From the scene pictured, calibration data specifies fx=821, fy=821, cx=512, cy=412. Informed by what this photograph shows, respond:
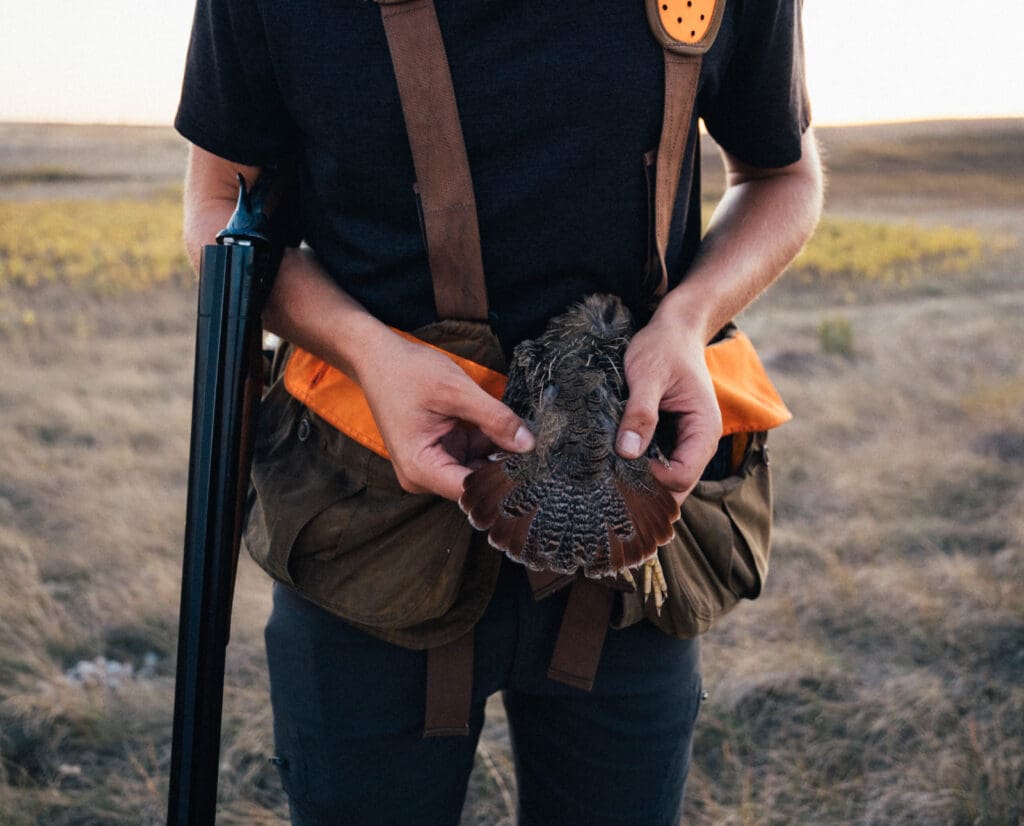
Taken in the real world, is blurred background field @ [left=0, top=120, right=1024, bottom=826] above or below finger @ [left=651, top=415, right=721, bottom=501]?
below

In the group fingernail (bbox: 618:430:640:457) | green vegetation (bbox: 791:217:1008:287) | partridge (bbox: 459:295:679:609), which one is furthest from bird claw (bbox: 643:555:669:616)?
green vegetation (bbox: 791:217:1008:287)

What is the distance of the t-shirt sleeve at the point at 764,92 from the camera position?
1.57m

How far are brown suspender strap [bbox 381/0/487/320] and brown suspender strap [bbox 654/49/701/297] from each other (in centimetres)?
36

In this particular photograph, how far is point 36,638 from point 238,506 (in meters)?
3.45

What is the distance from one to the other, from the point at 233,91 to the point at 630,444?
970mm

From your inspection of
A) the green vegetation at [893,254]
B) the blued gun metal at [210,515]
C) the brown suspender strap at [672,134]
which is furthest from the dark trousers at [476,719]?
the green vegetation at [893,254]

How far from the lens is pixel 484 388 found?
5.25ft

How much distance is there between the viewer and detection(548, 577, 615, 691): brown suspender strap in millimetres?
1662

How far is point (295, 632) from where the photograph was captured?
1.72 metres

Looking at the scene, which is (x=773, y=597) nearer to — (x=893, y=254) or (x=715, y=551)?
(x=715, y=551)

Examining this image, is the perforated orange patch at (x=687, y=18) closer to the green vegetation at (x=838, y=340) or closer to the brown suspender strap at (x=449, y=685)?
the brown suspender strap at (x=449, y=685)

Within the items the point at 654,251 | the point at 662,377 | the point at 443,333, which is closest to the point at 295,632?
the point at 443,333

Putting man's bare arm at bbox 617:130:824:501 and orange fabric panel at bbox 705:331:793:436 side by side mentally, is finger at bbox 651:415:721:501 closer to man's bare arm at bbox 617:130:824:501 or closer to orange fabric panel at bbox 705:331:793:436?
man's bare arm at bbox 617:130:824:501

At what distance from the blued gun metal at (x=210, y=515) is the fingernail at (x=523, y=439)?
0.62 meters
